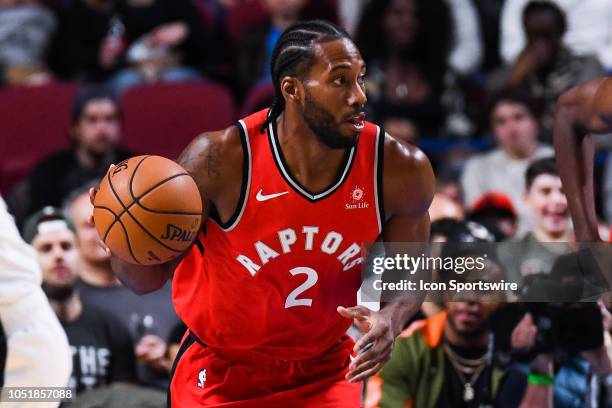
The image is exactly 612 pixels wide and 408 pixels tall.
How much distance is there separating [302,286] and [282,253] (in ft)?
0.48

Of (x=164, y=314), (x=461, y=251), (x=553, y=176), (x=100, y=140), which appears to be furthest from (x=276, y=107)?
(x=100, y=140)

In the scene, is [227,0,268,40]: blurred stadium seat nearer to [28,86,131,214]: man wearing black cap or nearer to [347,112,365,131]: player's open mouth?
[28,86,131,214]: man wearing black cap

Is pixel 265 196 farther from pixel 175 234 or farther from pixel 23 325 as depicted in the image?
pixel 23 325

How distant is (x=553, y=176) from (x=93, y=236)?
2.53 m

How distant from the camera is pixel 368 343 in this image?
358cm

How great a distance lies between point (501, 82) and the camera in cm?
753

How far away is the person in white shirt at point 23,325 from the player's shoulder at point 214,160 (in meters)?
0.78

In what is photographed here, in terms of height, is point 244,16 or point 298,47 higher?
point 244,16

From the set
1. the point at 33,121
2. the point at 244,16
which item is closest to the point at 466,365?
the point at 33,121

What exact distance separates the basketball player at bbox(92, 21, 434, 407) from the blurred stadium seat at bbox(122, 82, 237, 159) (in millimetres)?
3557

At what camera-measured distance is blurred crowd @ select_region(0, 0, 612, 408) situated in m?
4.76

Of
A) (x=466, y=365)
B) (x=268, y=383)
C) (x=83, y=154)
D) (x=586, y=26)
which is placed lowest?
(x=268, y=383)

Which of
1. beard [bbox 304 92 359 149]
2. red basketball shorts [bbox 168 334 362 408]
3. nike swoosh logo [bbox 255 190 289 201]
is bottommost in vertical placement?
red basketball shorts [bbox 168 334 362 408]

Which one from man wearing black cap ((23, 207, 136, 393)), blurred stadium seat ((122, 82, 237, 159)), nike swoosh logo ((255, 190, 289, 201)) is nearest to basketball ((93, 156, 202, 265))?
nike swoosh logo ((255, 190, 289, 201))
